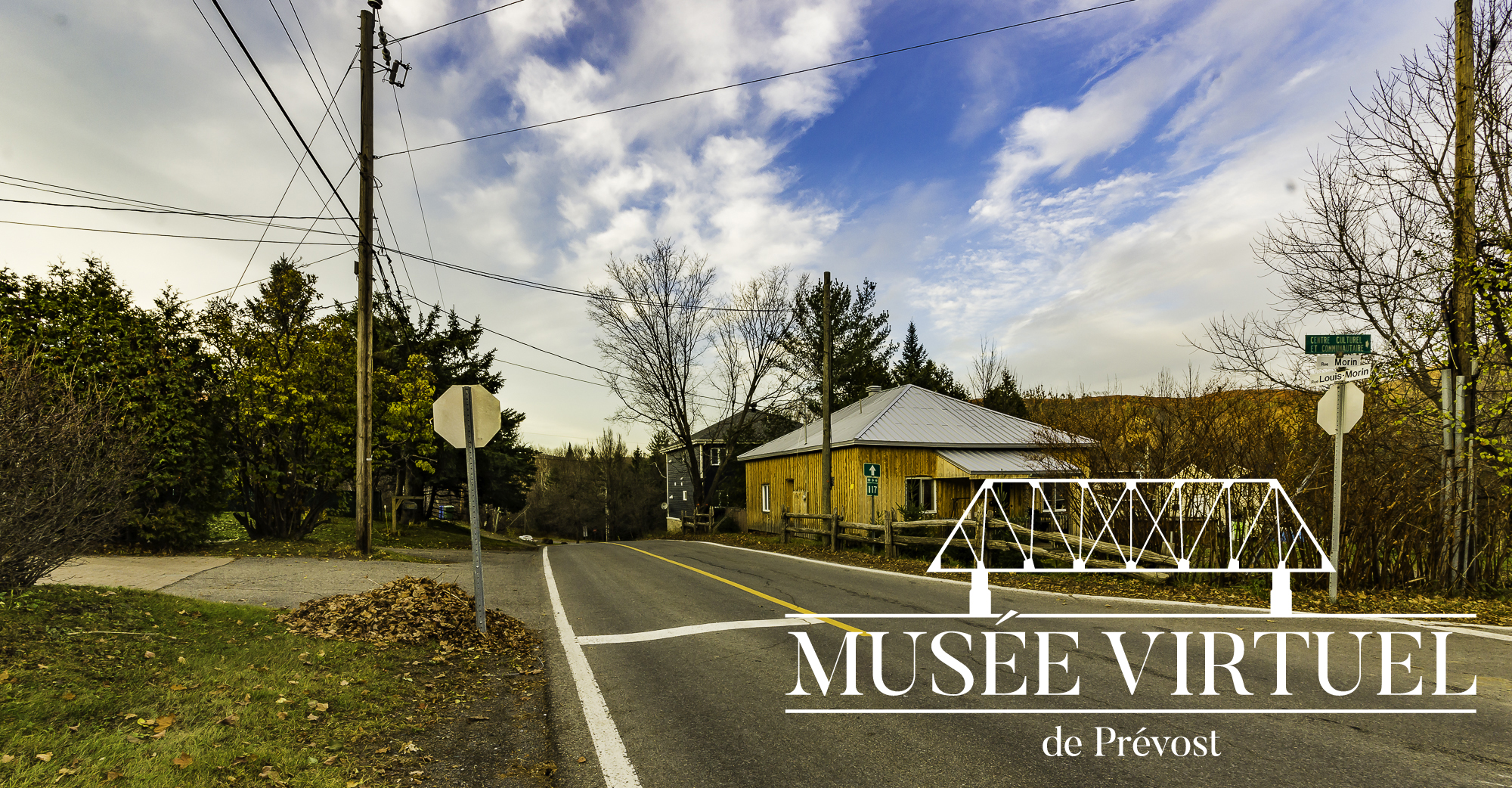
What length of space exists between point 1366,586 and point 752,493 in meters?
24.6

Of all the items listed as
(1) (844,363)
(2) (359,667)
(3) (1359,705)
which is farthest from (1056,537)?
(1) (844,363)

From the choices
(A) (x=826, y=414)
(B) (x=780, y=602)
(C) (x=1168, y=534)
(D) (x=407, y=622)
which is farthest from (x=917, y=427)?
(D) (x=407, y=622)

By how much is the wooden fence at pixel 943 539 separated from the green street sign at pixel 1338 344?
2.93 metres

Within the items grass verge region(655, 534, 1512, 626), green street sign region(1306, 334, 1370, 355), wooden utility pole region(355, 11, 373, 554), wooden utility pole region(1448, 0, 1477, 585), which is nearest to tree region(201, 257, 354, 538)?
wooden utility pole region(355, 11, 373, 554)

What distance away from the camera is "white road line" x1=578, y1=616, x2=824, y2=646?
296 inches

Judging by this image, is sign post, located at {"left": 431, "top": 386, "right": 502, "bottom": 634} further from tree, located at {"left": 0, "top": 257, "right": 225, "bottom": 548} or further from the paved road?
tree, located at {"left": 0, "top": 257, "right": 225, "bottom": 548}

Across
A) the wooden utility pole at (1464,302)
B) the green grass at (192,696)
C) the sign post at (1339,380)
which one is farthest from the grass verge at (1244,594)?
the green grass at (192,696)

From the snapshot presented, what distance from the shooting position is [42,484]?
236 inches

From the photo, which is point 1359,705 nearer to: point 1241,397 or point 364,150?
point 1241,397

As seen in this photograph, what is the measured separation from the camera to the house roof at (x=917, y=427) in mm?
23234

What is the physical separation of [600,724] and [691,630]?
3.05 meters

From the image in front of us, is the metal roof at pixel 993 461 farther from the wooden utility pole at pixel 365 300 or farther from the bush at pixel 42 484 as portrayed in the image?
the bush at pixel 42 484

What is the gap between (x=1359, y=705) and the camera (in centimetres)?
490

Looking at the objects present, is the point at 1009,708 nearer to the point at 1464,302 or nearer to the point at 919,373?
the point at 1464,302
